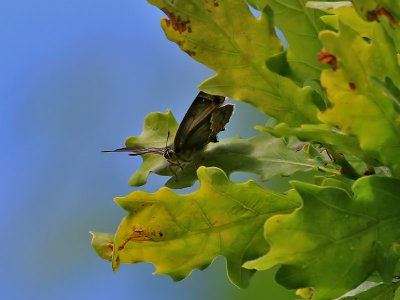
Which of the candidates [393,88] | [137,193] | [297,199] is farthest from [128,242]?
[393,88]

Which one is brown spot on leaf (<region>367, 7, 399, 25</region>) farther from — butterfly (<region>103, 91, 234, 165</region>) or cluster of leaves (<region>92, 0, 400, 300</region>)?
butterfly (<region>103, 91, 234, 165</region>)

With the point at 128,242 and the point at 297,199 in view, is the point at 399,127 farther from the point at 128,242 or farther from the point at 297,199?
the point at 128,242

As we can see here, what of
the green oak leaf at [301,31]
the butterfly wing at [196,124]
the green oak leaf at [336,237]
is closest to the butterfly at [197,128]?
the butterfly wing at [196,124]

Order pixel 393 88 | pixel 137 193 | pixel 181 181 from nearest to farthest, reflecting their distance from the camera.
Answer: pixel 393 88 < pixel 137 193 < pixel 181 181

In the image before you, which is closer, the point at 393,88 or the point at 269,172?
the point at 393,88

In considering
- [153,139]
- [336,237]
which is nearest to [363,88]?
[336,237]

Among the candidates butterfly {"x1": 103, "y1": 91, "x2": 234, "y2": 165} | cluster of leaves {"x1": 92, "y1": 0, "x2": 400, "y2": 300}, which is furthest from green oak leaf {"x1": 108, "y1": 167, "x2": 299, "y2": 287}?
butterfly {"x1": 103, "y1": 91, "x2": 234, "y2": 165}

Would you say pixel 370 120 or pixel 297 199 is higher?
pixel 370 120
